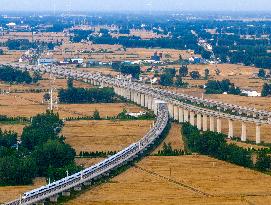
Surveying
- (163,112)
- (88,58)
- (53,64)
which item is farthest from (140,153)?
(88,58)

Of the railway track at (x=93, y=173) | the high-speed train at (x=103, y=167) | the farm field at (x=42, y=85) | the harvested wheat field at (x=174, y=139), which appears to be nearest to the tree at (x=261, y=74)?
the farm field at (x=42, y=85)

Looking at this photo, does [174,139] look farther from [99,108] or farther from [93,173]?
[99,108]

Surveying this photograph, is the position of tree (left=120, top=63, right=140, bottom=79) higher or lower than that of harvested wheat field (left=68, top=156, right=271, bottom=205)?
higher

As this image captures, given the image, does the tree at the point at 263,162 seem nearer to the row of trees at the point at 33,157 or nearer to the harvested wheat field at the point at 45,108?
the row of trees at the point at 33,157

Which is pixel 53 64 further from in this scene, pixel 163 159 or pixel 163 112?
pixel 163 159

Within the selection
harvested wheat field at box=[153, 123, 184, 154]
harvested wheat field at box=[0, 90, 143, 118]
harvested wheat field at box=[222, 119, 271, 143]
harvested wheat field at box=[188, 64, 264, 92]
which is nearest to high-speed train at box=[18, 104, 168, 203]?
harvested wheat field at box=[153, 123, 184, 154]

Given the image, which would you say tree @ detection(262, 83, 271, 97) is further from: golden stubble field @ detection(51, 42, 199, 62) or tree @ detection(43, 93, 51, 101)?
golden stubble field @ detection(51, 42, 199, 62)
